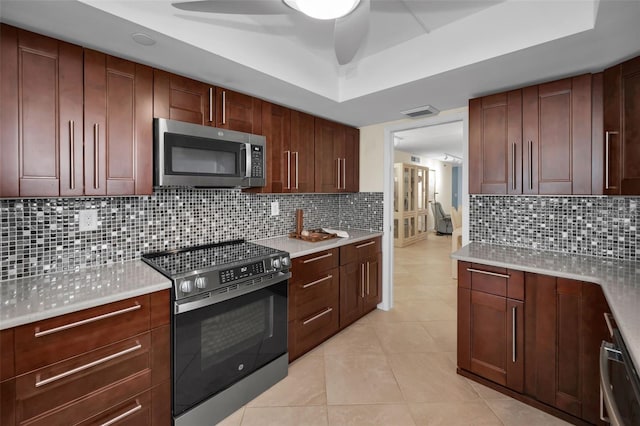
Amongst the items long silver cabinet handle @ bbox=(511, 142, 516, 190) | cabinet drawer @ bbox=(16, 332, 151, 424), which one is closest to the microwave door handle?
cabinet drawer @ bbox=(16, 332, 151, 424)

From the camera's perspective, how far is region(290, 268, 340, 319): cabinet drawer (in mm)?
2365

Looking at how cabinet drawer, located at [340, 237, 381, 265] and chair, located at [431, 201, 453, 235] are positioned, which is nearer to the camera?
cabinet drawer, located at [340, 237, 381, 265]

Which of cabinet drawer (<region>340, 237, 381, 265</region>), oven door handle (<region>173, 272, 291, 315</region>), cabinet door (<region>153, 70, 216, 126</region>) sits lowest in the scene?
oven door handle (<region>173, 272, 291, 315</region>)

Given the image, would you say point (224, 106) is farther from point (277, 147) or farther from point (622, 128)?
point (622, 128)

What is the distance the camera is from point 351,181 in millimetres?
3514

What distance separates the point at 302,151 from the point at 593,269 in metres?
2.32

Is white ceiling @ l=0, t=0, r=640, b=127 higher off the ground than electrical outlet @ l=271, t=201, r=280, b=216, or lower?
higher

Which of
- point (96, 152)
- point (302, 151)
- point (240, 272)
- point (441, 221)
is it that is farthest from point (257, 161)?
point (441, 221)

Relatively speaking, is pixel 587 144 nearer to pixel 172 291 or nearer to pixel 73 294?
pixel 172 291

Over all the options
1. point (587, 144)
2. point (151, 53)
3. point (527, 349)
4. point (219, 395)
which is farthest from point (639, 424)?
point (151, 53)

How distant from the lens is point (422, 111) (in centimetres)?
280

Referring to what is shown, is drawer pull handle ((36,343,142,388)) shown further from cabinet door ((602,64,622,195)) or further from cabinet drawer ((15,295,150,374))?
cabinet door ((602,64,622,195))

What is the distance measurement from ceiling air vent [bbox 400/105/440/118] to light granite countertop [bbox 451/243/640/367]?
129cm

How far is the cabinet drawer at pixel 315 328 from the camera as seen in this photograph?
241 cm
